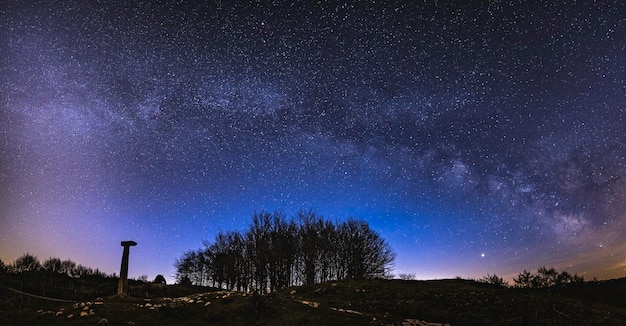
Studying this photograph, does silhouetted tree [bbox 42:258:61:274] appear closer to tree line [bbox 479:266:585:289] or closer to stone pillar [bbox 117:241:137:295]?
stone pillar [bbox 117:241:137:295]

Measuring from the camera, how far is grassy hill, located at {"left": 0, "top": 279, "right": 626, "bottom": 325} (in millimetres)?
17828

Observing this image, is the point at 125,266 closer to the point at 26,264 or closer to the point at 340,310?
the point at 340,310

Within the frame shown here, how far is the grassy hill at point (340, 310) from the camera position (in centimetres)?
1783

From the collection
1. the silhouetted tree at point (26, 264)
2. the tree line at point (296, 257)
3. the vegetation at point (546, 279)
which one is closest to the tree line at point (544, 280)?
the vegetation at point (546, 279)

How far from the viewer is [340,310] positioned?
20359 millimetres

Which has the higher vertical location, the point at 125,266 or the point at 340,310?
the point at 125,266

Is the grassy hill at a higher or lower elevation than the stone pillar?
lower

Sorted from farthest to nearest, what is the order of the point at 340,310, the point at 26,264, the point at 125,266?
the point at 26,264
the point at 125,266
the point at 340,310

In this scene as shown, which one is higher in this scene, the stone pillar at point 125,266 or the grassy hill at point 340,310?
the stone pillar at point 125,266

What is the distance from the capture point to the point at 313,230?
63.8 meters

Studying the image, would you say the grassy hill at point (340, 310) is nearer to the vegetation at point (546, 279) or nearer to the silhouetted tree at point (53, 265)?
the vegetation at point (546, 279)

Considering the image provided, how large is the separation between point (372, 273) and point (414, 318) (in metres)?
39.9

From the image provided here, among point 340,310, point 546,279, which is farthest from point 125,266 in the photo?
point 546,279

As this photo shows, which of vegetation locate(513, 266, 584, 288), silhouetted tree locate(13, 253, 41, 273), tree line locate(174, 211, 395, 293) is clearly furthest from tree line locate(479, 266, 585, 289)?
silhouetted tree locate(13, 253, 41, 273)
